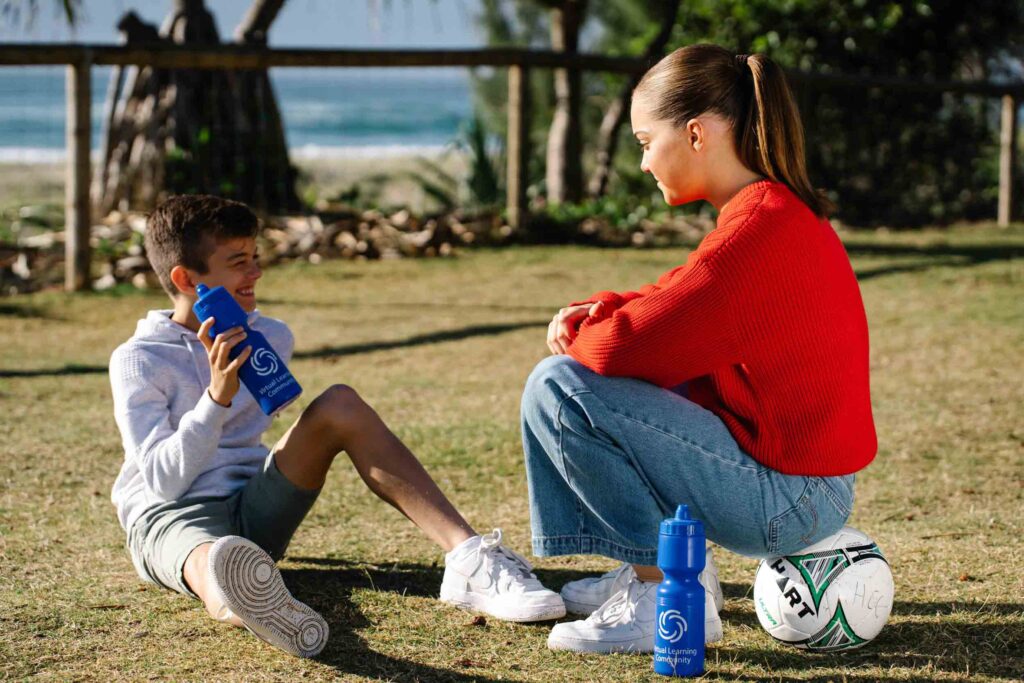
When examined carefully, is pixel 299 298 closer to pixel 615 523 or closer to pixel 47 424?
pixel 47 424

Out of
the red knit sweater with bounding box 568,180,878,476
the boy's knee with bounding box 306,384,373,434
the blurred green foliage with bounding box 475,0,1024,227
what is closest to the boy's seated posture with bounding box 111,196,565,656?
the boy's knee with bounding box 306,384,373,434

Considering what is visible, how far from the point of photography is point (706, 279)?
8.37ft

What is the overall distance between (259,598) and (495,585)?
0.59 metres

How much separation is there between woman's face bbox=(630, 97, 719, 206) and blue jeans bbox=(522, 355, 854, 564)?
43 cm

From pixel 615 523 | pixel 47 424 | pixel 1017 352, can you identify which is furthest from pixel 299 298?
pixel 615 523

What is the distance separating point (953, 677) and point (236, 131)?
8148 millimetres

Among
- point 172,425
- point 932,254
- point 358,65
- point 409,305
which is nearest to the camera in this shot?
point 172,425

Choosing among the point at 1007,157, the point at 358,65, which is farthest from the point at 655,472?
the point at 1007,157

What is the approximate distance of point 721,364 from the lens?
8.58 ft

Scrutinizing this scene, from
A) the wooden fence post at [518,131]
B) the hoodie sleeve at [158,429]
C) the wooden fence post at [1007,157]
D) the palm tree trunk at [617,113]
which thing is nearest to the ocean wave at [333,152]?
the palm tree trunk at [617,113]

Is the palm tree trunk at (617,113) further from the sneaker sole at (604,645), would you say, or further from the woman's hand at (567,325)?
the sneaker sole at (604,645)

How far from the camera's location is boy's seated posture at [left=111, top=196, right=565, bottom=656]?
118 inches

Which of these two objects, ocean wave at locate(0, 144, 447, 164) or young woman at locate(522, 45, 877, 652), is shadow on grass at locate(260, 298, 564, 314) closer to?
young woman at locate(522, 45, 877, 652)

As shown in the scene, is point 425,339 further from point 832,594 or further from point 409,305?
point 832,594
